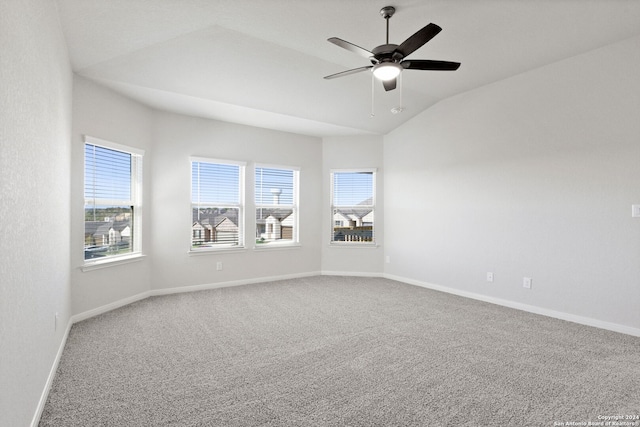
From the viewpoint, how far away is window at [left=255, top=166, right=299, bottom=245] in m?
5.98

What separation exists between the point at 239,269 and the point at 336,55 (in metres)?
3.59

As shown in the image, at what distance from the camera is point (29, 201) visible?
1889mm

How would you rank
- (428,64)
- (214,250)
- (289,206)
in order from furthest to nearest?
1. (289,206)
2. (214,250)
3. (428,64)

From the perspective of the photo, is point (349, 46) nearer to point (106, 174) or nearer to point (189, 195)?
point (106, 174)

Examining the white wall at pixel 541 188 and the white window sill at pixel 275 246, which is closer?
the white wall at pixel 541 188

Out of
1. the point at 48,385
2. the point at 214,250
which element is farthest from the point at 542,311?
the point at 48,385

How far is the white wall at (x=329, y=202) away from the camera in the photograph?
637 centimetres

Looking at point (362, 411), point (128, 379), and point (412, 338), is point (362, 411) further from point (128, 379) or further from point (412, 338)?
point (128, 379)

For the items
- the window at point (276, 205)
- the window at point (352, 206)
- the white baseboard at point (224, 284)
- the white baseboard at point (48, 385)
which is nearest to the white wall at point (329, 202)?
the window at point (352, 206)

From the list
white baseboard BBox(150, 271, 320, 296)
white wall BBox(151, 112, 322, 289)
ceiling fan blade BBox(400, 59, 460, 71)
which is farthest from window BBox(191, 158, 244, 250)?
ceiling fan blade BBox(400, 59, 460, 71)

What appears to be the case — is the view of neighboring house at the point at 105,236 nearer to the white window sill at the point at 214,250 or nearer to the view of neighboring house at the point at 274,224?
the white window sill at the point at 214,250

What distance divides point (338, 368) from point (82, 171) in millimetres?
3478

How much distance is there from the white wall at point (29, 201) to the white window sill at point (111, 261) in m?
1.02

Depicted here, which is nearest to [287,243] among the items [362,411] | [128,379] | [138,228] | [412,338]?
[138,228]
